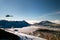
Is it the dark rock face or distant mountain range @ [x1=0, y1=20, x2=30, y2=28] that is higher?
distant mountain range @ [x1=0, y1=20, x2=30, y2=28]

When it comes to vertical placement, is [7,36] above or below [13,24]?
below

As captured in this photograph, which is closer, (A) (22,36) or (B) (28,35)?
(B) (28,35)

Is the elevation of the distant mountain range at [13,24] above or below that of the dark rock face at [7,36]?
above

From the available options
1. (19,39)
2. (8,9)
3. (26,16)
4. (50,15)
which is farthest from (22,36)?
(8,9)

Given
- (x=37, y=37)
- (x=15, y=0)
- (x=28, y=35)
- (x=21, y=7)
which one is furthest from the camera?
(x=15, y=0)

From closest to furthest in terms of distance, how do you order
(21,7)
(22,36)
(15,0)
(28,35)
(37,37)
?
(37,37), (28,35), (22,36), (21,7), (15,0)

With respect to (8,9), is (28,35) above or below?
below

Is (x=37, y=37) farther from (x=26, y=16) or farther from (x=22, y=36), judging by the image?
(x=26, y=16)

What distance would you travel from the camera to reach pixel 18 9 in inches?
106

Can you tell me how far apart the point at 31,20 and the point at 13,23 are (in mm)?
533

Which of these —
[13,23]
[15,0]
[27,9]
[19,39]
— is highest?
[15,0]

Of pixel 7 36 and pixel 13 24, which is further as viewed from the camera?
pixel 13 24

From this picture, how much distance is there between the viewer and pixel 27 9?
2.53 meters

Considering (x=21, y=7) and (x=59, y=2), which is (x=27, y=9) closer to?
(x=21, y=7)
